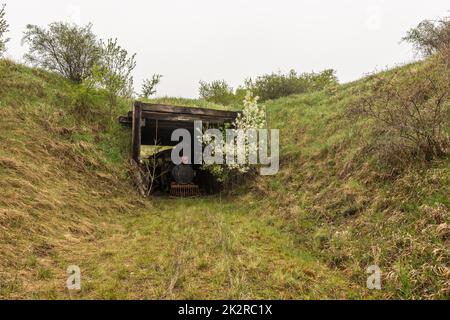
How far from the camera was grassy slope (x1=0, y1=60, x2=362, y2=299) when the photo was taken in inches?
217

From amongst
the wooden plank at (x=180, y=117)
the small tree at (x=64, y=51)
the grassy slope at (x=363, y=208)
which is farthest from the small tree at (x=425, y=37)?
the small tree at (x=64, y=51)

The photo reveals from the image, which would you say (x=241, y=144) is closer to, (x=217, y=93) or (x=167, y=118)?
(x=167, y=118)

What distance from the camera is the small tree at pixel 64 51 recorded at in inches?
781

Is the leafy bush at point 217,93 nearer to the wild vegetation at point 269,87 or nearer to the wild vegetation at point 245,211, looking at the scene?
the wild vegetation at point 269,87

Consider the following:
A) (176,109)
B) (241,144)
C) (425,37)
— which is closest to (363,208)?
(241,144)

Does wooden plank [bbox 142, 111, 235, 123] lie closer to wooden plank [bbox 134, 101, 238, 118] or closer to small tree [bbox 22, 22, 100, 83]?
wooden plank [bbox 134, 101, 238, 118]

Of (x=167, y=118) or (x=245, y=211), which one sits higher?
(x=167, y=118)

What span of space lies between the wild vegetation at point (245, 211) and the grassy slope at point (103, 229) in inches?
1.7

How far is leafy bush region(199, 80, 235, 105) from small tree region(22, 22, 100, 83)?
13795mm

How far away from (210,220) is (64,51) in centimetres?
→ 1610

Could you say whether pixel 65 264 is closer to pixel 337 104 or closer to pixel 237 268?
pixel 237 268

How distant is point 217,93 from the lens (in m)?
32.1

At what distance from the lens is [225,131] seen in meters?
15.6

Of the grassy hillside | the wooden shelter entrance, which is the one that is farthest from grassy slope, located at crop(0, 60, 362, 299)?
the wooden shelter entrance
